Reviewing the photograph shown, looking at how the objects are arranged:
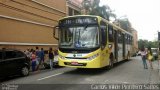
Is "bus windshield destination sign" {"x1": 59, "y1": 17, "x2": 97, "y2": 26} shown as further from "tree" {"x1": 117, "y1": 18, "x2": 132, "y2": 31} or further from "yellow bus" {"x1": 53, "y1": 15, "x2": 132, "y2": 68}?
"tree" {"x1": 117, "y1": 18, "x2": 132, "y2": 31}

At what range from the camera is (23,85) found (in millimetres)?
13500

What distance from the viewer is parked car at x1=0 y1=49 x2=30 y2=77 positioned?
51.0ft

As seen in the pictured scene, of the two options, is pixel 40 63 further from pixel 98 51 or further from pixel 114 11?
pixel 114 11

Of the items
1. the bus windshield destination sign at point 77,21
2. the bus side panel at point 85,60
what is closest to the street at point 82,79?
the bus side panel at point 85,60

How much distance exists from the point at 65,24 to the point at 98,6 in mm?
25289

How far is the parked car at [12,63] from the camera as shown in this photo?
15.6m

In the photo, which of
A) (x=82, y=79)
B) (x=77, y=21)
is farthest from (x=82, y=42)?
(x=82, y=79)

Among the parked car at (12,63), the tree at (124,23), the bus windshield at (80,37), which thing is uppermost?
the tree at (124,23)

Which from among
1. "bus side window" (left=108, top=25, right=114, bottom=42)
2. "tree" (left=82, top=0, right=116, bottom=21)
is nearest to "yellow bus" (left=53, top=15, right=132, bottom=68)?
"bus side window" (left=108, top=25, right=114, bottom=42)

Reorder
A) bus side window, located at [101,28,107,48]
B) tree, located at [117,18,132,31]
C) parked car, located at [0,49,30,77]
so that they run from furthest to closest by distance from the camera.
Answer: tree, located at [117,18,132,31], bus side window, located at [101,28,107,48], parked car, located at [0,49,30,77]

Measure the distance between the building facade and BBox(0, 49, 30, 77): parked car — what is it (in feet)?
20.4

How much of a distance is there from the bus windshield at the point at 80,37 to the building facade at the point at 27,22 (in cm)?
702

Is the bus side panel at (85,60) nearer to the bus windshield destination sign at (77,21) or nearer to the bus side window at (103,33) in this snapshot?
the bus side window at (103,33)

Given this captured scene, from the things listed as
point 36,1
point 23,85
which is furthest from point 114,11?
point 23,85
